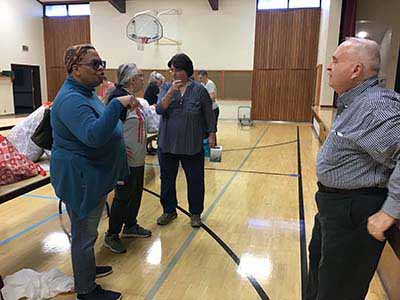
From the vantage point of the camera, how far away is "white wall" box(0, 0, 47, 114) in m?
12.3

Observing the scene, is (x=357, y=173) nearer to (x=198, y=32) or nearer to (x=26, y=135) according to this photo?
(x=26, y=135)

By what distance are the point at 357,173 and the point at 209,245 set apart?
5.73 feet

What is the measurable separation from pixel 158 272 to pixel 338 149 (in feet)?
5.25

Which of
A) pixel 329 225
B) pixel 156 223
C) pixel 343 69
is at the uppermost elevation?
pixel 343 69

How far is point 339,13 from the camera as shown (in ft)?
25.9

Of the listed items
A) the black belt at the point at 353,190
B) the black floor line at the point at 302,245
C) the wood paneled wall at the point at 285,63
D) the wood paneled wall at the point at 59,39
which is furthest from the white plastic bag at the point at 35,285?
the wood paneled wall at the point at 59,39

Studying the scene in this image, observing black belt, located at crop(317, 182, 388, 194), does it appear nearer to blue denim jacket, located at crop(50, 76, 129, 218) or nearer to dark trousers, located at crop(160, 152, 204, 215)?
blue denim jacket, located at crop(50, 76, 129, 218)

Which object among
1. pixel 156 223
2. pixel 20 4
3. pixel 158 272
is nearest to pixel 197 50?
pixel 20 4

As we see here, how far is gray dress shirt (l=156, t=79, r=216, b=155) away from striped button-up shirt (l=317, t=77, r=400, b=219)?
163 cm

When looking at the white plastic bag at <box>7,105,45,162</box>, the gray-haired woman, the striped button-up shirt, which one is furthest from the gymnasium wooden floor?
the striped button-up shirt

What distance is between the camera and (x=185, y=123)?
288cm

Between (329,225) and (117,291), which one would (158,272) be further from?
(329,225)

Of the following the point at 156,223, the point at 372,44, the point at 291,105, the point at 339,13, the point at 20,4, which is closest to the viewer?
the point at 372,44

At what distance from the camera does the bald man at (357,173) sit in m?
1.14
